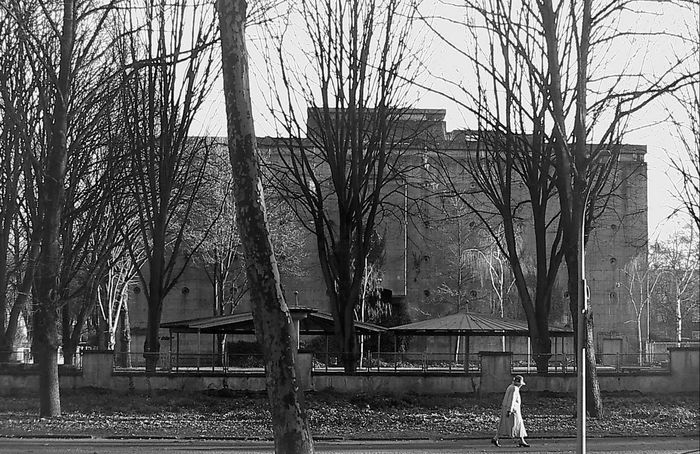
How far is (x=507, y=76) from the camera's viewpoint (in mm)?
29578

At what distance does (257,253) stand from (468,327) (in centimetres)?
2074

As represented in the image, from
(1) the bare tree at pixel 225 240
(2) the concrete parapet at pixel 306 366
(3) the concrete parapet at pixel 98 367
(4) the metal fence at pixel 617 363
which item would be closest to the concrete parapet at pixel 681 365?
(4) the metal fence at pixel 617 363

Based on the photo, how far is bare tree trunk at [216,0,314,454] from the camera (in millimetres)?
12852

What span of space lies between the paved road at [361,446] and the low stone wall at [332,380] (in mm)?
8154

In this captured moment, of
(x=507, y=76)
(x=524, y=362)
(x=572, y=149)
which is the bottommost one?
(x=524, y=362)

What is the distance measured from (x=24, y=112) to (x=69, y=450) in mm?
11129

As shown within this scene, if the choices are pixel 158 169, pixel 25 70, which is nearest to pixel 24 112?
pixel 25 70

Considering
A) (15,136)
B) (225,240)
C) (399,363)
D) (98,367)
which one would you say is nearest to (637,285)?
(225,240)

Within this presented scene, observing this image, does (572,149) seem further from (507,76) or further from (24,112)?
(24,112)

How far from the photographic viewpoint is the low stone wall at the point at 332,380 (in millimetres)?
28688

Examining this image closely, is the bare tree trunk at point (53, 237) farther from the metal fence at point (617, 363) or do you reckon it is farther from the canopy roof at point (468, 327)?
the metal fence at point (617, 363)

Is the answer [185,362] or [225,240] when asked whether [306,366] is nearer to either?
[185,362]

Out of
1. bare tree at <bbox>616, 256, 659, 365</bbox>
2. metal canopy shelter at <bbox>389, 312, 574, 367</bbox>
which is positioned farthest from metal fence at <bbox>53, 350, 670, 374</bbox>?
bare tree at <bbox>616, 256, 659, 365</bbox>

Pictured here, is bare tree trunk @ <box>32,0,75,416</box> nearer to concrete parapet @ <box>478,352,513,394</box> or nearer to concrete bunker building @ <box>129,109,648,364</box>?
concrete parapet @ <box>478,352,513,394</box>
